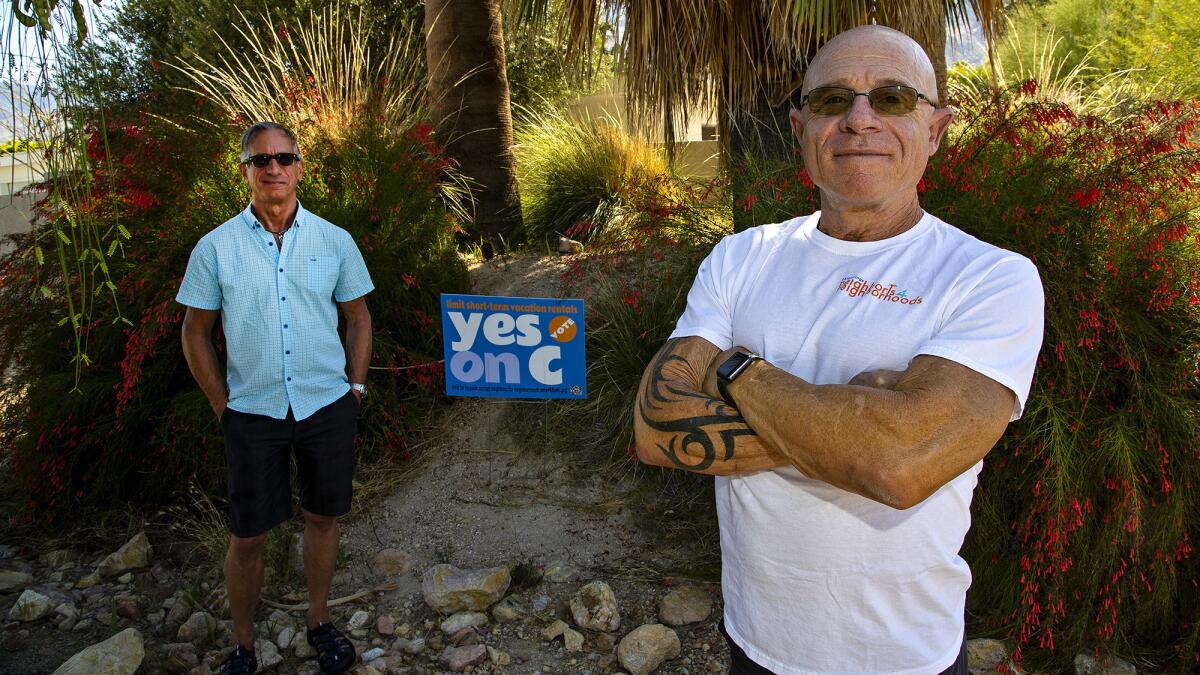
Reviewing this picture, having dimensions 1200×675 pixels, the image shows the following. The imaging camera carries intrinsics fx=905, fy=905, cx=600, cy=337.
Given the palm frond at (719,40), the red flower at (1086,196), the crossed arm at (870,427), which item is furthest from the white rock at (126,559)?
the red flower at (1086,196)

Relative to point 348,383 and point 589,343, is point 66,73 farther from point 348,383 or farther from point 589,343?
point 589,343

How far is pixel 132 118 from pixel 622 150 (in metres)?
4.01

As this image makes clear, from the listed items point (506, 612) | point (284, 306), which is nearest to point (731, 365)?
point (284, 306)

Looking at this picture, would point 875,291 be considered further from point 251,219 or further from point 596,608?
point 251,219

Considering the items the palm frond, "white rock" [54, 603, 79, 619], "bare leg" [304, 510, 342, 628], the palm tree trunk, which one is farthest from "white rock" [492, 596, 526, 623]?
the palm tree trunk

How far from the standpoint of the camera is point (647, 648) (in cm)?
367

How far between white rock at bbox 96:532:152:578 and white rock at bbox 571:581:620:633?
242cm

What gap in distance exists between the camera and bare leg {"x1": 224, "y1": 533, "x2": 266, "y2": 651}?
363 centimetres

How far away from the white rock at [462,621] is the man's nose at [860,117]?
286 centimetres

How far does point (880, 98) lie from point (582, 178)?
612 centimetres

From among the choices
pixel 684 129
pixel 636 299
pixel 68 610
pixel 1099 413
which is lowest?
pixel 68 610

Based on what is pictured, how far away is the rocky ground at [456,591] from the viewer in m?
3.79

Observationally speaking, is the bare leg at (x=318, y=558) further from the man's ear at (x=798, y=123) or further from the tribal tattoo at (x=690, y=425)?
the man's ear at (x=798, y=123)

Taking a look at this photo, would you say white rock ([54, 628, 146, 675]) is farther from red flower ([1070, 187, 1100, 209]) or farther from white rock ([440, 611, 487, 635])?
red flower ([1070, 187, 1100, 209])
